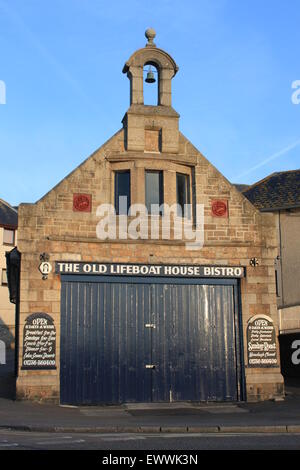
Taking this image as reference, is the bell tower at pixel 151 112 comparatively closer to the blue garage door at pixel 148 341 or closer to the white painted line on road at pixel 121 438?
the blue garage door at pixel 148 341

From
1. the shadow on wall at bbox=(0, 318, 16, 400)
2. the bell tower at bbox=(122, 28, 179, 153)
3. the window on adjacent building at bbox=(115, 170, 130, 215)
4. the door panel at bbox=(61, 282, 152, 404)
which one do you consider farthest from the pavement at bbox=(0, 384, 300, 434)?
the bell tower at bbox=(122, 28, 179, 153)

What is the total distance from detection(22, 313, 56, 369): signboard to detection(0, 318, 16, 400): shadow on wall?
4.13 ft

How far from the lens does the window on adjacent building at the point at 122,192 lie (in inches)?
754

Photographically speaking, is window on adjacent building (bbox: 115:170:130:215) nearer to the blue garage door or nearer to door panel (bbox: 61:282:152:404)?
the blue garage door

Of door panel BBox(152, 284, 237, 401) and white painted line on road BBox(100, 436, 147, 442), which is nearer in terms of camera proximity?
white painted line on road BBox(100, 436, 147, 442)

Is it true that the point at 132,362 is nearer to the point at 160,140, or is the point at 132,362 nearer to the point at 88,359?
the point at 88,359

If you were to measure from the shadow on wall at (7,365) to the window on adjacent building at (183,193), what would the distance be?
25.0 ft

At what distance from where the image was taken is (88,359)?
18047 millimetres

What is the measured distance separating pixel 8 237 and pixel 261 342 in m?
40.7

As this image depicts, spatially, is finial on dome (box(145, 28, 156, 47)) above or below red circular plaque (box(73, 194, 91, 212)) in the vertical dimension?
above

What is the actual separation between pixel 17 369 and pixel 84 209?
5.10m

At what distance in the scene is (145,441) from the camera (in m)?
10.7

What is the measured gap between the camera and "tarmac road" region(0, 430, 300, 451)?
384 inches

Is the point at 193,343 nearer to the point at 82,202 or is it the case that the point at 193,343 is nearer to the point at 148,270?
the point at 148,270
